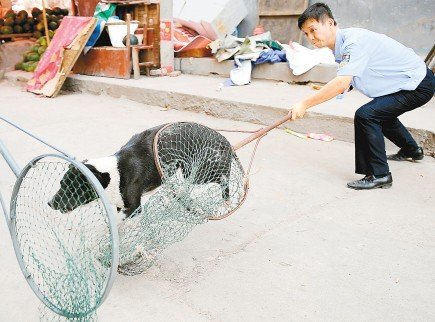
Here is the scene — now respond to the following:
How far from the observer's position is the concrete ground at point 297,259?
1.99m

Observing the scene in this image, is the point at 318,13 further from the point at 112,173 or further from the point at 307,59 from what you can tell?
the point at 307,59

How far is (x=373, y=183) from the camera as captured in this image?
3273 millimetres

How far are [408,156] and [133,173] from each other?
8.43ft

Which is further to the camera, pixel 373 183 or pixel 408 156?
pixel 408 156

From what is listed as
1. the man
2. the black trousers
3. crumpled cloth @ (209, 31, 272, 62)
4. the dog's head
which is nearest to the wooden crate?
crumpled cloth @ (209, 31, 272, 62)

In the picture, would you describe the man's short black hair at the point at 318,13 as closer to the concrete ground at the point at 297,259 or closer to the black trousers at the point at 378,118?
the black trousers at the point at 378,118

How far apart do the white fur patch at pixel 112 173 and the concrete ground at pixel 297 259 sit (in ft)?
1.37

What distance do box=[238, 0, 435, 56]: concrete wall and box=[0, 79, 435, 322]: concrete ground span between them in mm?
2953

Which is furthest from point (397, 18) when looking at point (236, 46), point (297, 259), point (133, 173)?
point (133, 173)

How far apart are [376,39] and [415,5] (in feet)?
11.7

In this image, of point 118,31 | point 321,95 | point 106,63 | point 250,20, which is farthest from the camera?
point 250,20

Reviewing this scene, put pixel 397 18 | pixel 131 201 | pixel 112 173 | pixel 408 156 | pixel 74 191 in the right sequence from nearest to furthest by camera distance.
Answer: pixel 74 191 < pixel 112 173 < pixel 131 201 < pixel 408 156 < pixel 397 18

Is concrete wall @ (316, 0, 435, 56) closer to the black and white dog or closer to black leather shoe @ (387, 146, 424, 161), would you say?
black leather shoe @ (387, 146, 424, 161)

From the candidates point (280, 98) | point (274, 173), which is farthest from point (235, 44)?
point (274, 173)
